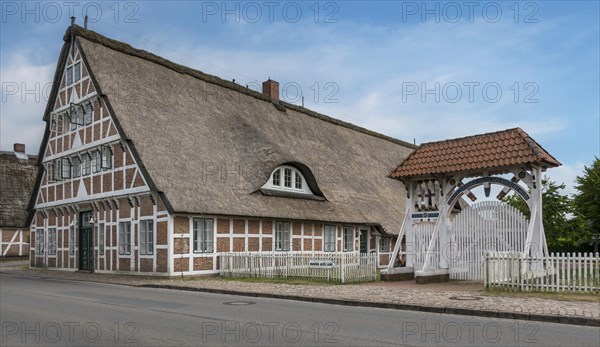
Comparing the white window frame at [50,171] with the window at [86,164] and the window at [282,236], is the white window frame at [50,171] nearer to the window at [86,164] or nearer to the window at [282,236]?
the window at [86,164]

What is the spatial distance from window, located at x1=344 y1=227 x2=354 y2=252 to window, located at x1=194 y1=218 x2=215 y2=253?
9748 millimetres

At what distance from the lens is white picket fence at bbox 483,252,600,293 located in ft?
48.7

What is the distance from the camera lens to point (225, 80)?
114ft

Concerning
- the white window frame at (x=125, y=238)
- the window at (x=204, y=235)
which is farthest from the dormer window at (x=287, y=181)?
the white window frame at (x=125, y=238)

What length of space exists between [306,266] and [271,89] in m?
19.7

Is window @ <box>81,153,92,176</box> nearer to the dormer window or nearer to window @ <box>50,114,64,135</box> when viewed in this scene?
window @ <box>50,114,64,135</box>

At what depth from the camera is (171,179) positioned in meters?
23.6

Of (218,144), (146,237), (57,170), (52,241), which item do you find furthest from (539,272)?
(52,241)

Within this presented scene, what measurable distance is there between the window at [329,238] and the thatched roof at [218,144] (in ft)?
3.22

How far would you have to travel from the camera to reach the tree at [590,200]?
40188 millimetres

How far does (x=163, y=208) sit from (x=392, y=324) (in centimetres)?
1460

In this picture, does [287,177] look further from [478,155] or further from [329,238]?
[478,155]

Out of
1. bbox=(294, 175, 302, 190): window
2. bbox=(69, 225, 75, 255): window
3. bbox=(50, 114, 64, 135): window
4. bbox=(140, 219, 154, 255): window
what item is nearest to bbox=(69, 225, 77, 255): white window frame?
bbox=(69, 225, 75, 255): window

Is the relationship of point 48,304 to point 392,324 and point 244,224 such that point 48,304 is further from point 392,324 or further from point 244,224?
point 244,224
